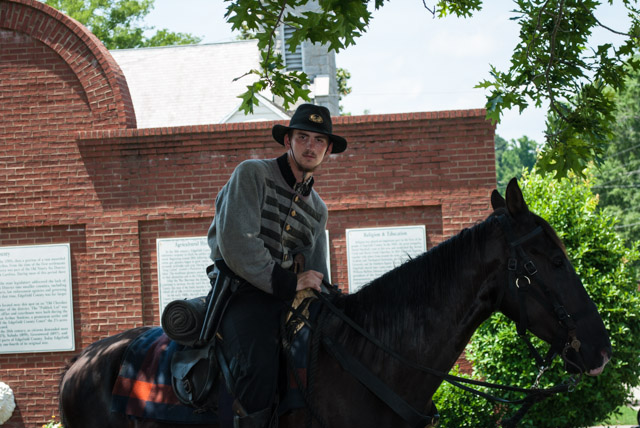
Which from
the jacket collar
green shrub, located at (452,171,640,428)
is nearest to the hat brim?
the jacket collar

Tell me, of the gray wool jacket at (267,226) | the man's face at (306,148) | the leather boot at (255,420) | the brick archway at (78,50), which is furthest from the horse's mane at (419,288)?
the brick archway at (78,50)

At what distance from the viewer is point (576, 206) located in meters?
8.27

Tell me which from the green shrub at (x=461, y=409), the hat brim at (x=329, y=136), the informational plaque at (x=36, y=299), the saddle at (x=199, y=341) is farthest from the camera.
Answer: the informational plaque at (x=36, y=299)

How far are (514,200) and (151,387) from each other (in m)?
2.34

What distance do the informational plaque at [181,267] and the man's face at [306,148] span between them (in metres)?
5.93

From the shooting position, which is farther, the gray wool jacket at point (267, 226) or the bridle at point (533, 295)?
the gray wool jacket at point (267, 226)

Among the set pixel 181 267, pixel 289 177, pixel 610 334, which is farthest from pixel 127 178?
pixel 610 334

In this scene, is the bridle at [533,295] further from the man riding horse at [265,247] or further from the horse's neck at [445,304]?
the man riding horse at [265,247]

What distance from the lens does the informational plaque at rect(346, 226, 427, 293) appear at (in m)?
9.64

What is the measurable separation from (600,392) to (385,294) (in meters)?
5.16

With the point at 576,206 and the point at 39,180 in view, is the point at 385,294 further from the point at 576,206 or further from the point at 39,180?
the point at 39,180

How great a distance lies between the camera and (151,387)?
13.3ft

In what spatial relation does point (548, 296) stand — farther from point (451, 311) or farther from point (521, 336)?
point (451, 311)

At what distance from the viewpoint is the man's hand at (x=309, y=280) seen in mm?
3816
